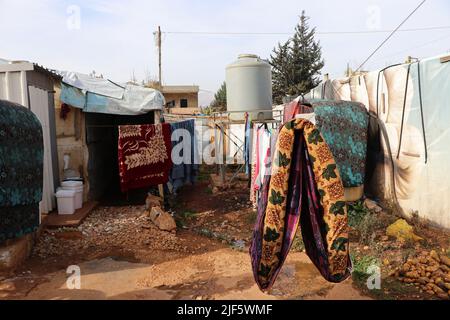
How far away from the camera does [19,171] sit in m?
4.56

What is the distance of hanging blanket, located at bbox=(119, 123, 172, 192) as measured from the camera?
23.1ft

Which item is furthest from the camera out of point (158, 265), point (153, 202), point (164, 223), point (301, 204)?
point (153, 202)

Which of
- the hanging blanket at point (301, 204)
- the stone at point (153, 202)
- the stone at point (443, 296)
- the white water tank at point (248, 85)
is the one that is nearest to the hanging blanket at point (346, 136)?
the stone at point (443, 296)

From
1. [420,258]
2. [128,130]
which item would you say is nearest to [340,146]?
[420,258]

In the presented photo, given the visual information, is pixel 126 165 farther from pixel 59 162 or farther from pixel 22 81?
pixel 22 81

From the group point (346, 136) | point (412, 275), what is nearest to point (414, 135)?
point (346, 136)

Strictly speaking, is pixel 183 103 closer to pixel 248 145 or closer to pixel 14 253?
pixel 248 145

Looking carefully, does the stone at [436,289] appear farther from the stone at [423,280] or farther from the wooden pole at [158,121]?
the wooden pole at [158,121]

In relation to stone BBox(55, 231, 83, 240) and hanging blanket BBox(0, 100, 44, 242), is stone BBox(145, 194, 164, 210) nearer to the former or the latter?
stone BBox(55, 231, 83, 240)

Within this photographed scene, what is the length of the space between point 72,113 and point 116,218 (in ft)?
8.27

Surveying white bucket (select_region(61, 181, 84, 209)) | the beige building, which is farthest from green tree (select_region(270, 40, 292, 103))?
white bucket (select_region(61, 181, 84, 209))

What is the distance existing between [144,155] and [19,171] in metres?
3.02

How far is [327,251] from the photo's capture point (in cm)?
258

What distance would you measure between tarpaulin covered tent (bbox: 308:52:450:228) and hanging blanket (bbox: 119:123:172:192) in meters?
4.46
